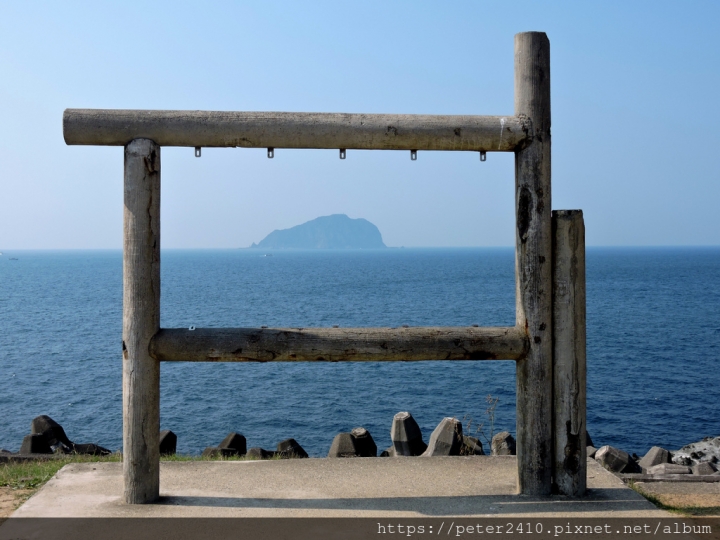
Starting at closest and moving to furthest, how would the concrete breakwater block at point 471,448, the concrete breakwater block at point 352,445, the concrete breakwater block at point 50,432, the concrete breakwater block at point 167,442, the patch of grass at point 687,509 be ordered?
the patch of grass at point 687,509 < the concrete breakwater block at point 471,448 < the concrete breakwater block at point 352,445 < the concrete breakwater block at point 167,442 < the concrete breakwater block at point 50,432

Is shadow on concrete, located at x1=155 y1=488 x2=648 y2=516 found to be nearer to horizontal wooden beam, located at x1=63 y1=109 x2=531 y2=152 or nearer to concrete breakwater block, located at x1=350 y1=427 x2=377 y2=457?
horizontal wooden beam, located at x1=63 y1=109 x2=531 y2=152

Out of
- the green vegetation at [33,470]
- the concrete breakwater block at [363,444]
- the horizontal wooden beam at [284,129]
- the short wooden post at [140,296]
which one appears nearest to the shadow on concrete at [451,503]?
the short wooden post at [140,296]

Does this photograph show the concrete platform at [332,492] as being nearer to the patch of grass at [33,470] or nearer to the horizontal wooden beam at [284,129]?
the patch of grass at [33,470]

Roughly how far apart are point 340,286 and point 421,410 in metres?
61.0

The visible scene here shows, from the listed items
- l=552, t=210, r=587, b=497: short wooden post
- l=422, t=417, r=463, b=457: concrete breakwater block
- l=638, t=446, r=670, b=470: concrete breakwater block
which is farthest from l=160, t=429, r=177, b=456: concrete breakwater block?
l=638, t=446, r=670, b=470: concrete breakwater block

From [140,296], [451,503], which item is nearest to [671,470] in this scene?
[451,503]

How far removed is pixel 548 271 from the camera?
5.59 meters

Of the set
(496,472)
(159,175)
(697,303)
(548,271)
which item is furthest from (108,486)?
(697,303)

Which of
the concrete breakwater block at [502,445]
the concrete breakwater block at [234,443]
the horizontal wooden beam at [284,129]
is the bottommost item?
the concrete breakwater block at [234,443]

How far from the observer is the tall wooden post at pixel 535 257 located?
18.3 feet

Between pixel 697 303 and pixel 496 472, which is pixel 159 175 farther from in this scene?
pixel 697 303

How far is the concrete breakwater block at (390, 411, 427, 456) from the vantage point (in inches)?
357

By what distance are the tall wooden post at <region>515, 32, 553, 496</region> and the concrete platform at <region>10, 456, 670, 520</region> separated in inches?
19.6

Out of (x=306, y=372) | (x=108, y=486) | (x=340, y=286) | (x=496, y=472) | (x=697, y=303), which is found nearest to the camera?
(x=108, y=486)
